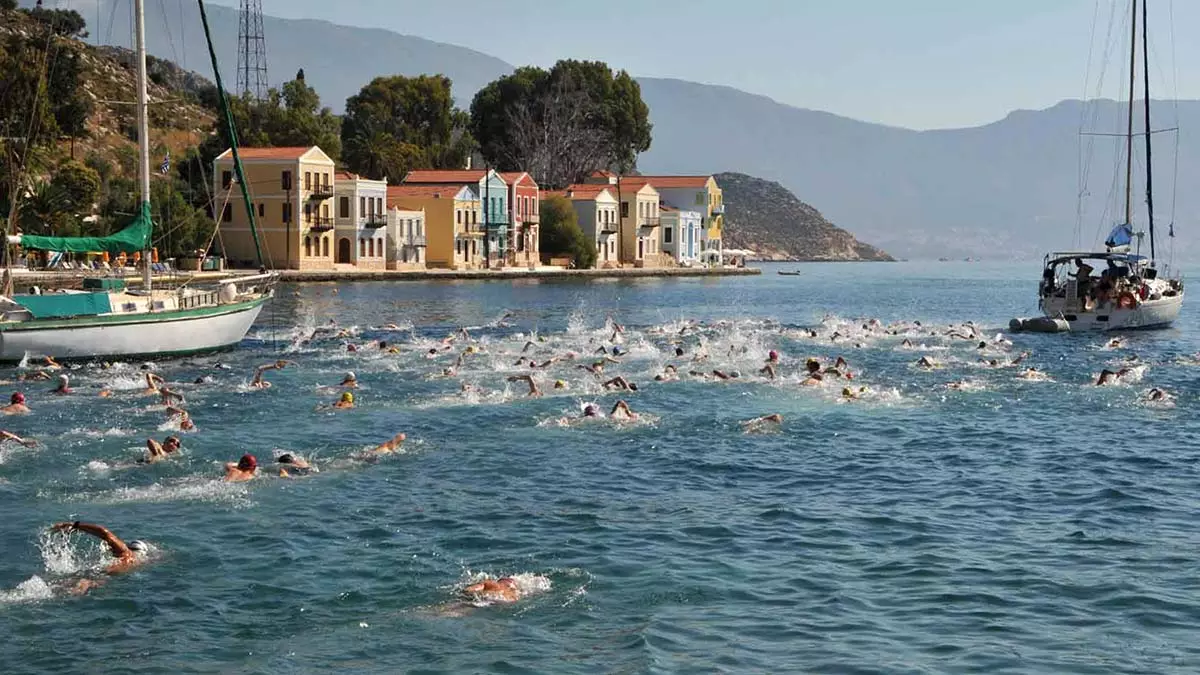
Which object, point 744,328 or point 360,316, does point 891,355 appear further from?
point 360,316

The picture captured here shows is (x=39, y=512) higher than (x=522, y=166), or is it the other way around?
(x=522, y=166)

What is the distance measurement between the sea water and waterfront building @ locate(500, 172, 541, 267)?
71894 millimetres

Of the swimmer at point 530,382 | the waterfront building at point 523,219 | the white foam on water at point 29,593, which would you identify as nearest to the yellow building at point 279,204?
the waterfront building at point 523,219

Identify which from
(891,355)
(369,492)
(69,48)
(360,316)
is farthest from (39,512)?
(69,48)

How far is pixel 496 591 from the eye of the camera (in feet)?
49.4

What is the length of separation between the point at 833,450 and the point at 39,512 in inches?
551

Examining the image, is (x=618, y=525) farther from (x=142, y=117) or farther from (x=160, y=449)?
(x=142, y=117)

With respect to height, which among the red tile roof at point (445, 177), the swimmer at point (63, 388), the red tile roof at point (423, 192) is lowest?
the swimmer at point (63, 388)

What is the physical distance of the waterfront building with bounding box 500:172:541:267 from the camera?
357 ft

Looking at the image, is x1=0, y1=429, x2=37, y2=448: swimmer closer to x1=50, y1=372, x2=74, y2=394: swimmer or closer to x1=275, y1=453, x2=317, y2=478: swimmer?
x1=275, y1=453, x2=317, y2=478: swimmer

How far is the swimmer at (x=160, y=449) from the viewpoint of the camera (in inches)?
890

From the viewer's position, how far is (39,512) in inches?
750

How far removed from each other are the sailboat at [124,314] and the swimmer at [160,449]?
15352 millimetres

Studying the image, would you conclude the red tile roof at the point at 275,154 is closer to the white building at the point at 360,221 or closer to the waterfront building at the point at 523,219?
the white building at the point at 360,221
